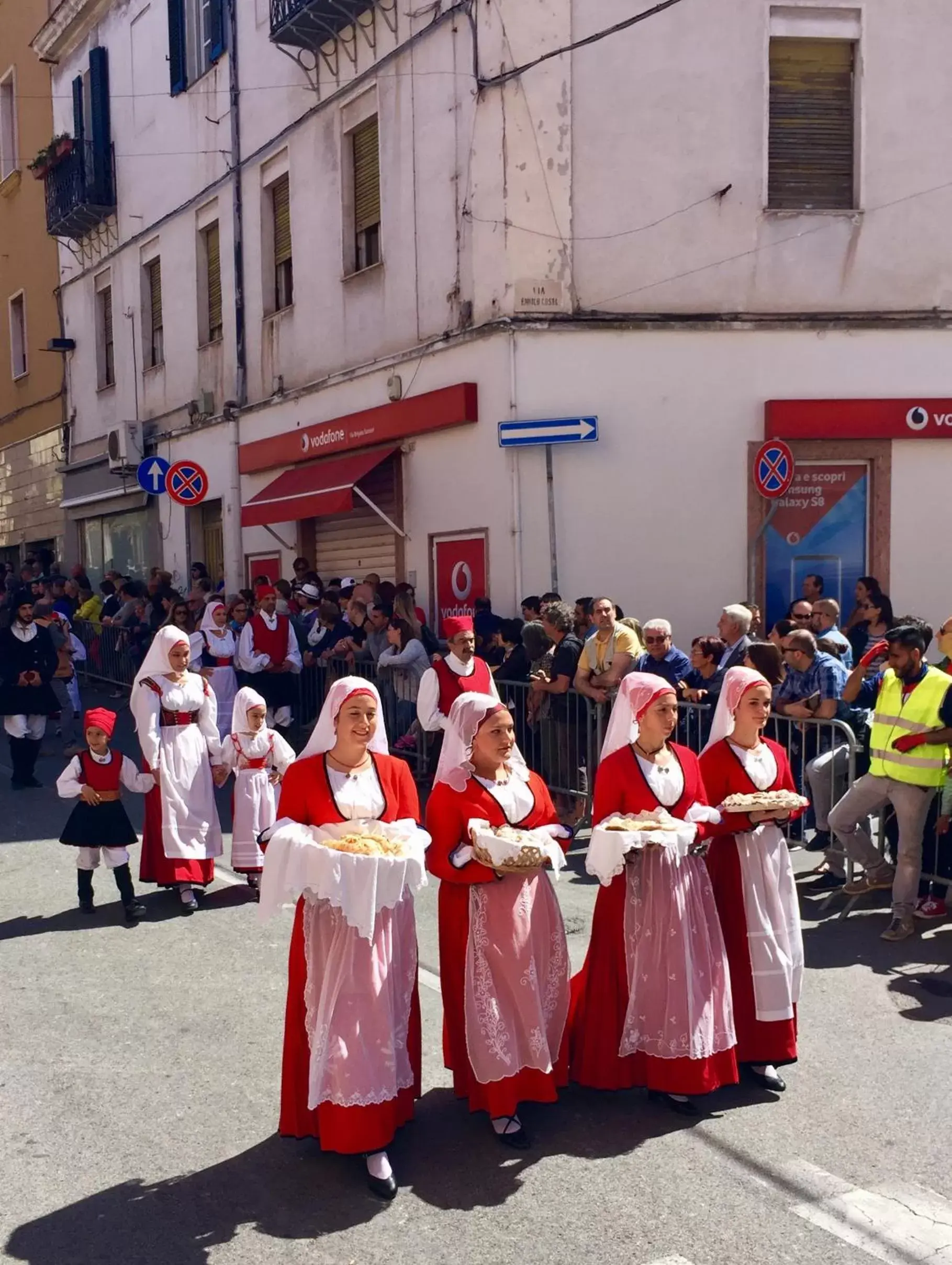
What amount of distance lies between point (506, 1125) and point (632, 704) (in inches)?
68.2

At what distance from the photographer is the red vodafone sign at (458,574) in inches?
555

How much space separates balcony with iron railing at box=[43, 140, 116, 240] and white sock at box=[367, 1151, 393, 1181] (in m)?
23.2

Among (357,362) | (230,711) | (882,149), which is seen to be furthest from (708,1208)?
(357,362)

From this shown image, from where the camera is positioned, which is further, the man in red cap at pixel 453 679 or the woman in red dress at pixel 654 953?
the man in red cap at pixel 453 679

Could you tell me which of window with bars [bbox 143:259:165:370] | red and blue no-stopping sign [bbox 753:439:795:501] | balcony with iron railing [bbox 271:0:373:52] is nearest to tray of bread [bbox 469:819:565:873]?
red and blue no-stopping sign [bbox 753:439:795:501]

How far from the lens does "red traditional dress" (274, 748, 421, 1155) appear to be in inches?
183

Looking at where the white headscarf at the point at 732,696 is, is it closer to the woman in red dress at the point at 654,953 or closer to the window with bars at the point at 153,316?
the woman in red dress at the point at 654,953

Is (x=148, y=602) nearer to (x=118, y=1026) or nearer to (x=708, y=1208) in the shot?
(x=118, y=1026)

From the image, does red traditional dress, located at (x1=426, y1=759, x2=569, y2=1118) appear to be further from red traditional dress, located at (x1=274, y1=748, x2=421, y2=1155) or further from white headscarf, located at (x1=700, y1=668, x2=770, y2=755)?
white headscarf, located at (x1=700, y1=668, x2=770, y2=755)

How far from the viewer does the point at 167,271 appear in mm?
22406

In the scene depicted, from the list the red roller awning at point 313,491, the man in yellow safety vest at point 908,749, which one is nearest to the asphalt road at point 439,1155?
the man in yellow safety vest at point 908,749

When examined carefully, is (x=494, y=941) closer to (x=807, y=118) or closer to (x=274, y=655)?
(x=274, y=655)

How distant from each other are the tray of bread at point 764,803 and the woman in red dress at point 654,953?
0.12 meters

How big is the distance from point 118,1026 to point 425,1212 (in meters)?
2.36
